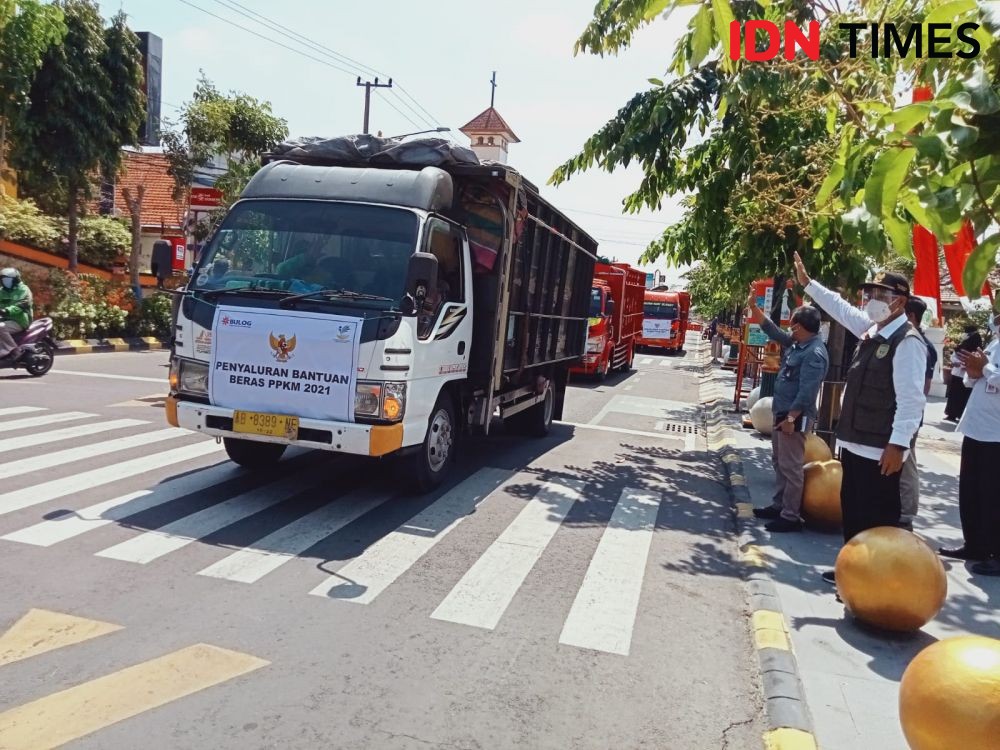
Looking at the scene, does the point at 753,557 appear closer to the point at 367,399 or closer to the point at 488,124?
the point at 367,399

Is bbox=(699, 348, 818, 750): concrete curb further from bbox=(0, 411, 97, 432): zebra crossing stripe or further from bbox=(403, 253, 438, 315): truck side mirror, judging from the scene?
bbox=(0, 411, 97, 432): zebra crossing stripe

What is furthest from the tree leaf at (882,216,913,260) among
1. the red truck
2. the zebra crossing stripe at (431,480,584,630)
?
the red truck

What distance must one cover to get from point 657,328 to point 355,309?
1371 inches

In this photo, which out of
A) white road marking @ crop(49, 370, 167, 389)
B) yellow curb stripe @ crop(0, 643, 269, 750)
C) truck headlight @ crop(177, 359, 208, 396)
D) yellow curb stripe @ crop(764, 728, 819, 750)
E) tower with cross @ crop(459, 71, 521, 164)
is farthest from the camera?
tower with cross @ crop(459, 71, 521, 164)

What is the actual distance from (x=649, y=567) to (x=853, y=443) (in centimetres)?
174

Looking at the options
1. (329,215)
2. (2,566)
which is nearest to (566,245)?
(329,215)

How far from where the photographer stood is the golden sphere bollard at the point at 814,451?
7.67 m

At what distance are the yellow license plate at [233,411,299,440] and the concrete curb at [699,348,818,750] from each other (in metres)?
3.55

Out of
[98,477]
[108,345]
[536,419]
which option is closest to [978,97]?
[98,477]

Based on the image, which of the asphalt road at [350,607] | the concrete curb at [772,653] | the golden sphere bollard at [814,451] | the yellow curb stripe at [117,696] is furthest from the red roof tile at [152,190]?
the yellow curb stripe at [117,696]

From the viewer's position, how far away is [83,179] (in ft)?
70.9

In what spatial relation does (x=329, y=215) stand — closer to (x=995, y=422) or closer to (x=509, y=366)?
(x=509, y=366)

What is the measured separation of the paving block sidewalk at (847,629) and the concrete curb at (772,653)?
33 millimetres

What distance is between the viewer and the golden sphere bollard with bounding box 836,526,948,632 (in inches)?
186
